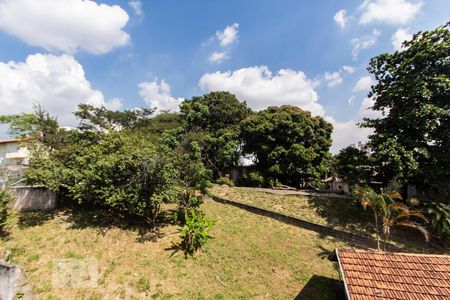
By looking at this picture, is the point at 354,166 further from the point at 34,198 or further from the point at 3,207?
the point at 34,198

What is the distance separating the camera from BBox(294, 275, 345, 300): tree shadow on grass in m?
8.63

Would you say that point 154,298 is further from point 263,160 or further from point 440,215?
point 263,160

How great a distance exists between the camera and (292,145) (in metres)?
20.7

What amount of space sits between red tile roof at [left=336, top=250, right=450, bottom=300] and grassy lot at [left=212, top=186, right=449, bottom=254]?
6475mm

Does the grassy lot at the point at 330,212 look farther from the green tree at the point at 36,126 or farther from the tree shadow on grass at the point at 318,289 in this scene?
the green tree at the point at 36,126

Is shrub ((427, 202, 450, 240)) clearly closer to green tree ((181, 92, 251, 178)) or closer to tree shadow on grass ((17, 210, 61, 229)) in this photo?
green tree ((181, 92, 251, 178))

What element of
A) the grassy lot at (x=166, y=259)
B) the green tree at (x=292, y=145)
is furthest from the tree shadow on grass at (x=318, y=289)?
the green tree at (x=292, y=145)

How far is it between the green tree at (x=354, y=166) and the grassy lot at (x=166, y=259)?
464 centimetres

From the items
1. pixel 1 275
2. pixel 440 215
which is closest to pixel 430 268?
pixel 440 215

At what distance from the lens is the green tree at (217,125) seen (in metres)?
23.5

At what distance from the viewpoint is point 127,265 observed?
986cm

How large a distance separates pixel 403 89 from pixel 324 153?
9416 millimetres

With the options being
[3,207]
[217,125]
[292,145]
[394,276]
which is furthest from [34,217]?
[292,145]

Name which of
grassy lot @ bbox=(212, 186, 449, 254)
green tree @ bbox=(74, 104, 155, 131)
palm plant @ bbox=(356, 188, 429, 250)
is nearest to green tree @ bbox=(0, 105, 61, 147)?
green tree @ bbox=(74, 104, 155, 131)
